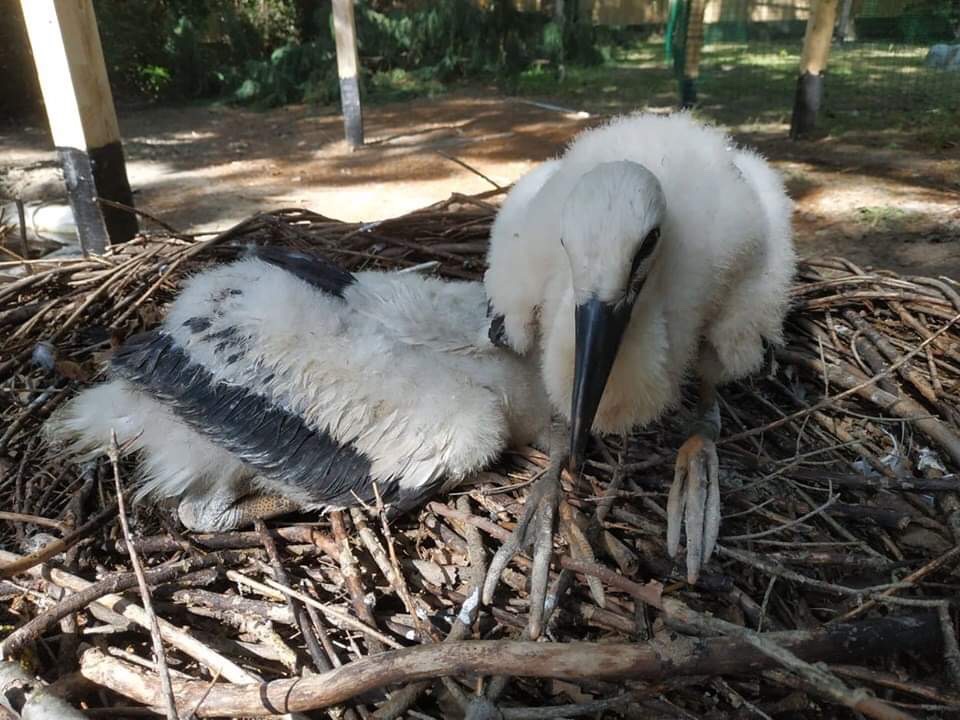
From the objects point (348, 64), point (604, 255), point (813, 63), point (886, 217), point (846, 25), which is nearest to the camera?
point (604, 255)

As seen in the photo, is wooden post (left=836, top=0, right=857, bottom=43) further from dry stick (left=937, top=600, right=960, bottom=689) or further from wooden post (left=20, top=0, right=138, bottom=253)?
dry stick (left=937, top=600, right=960, bottom=689)

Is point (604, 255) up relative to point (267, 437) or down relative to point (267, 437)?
up

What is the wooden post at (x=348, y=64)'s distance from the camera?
21.7 ft

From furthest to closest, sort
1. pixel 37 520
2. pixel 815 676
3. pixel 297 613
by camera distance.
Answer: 1. pixel 37 520
2. pixel 297 613
3. pixel 815 676

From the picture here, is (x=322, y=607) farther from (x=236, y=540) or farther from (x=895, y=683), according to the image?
(x=895, y=683)

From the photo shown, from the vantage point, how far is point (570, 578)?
129 centimetres

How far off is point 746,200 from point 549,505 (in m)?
0.75

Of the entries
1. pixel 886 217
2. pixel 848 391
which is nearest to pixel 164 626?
pixel 848 391

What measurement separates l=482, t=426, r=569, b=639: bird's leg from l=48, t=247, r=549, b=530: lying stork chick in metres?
0.14

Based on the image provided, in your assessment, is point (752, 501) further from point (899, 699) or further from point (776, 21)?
point (776, 21)

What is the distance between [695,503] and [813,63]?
6041 millimetres

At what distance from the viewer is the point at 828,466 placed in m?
1.62

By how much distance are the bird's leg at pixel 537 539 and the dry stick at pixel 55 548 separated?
0.78m

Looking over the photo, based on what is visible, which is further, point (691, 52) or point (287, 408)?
point (691, 52)
